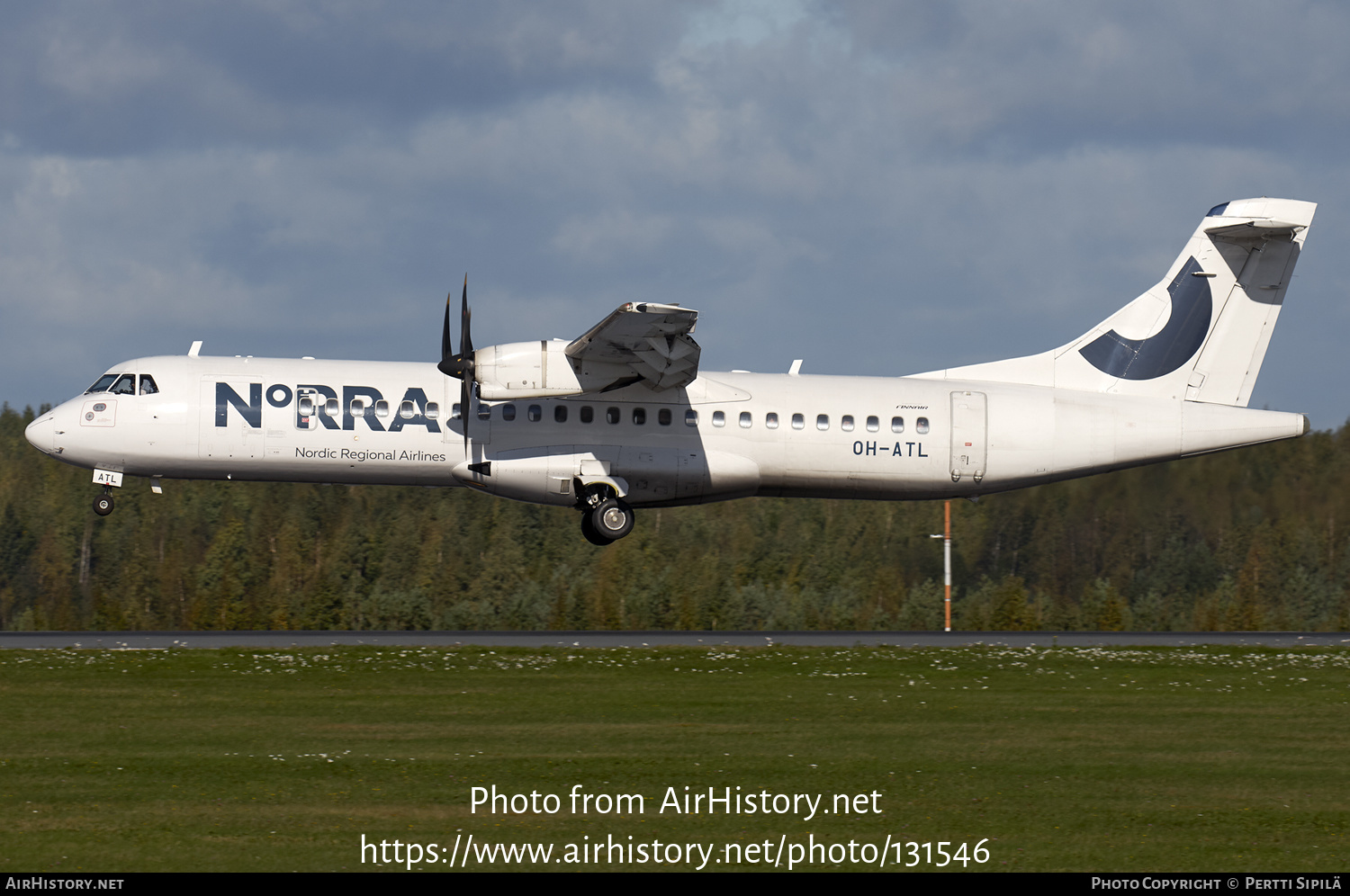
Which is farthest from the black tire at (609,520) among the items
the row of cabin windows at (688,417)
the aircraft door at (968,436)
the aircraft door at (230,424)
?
the aircraft door at (968,436)

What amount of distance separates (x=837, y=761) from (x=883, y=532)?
155ft

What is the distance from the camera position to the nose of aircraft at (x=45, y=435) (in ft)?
78.3

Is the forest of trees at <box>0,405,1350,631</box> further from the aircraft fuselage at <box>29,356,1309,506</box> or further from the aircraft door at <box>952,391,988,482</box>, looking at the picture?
the aircraft door at <box>952,391,988,482</box>

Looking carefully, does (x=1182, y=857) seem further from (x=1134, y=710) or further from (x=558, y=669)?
(x=558, y=669)

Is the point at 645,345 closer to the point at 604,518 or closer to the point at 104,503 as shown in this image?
the point at 604,518

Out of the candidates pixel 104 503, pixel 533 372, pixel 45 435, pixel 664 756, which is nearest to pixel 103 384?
pixel 45 435

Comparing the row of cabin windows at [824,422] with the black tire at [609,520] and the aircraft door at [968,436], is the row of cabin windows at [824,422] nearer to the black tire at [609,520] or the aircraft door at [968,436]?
the aircraft door at [968,436]

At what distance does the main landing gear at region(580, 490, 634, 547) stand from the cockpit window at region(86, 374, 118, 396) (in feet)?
29.4

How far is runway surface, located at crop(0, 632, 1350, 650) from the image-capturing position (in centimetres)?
2269

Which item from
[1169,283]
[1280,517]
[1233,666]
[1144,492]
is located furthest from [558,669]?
[1280,517]

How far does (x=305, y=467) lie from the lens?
78.8 ft

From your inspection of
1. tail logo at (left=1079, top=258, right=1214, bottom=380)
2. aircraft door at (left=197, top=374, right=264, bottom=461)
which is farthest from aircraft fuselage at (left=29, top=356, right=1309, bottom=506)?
tail logo at (left=1079, top=258, right=1214, bottom=380)

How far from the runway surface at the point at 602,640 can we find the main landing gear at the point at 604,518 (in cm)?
195

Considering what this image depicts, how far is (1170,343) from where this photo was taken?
2653cm
